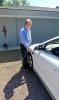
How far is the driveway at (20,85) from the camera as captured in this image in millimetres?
5122

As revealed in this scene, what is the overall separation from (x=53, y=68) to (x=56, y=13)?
9.84 meters

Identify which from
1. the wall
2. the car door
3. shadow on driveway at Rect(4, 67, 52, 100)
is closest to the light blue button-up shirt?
shadow on driveway at Rect(4, 67, 52, 100)

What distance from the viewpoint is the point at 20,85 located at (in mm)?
5895

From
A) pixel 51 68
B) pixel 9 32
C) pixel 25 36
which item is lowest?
pixel 9 32

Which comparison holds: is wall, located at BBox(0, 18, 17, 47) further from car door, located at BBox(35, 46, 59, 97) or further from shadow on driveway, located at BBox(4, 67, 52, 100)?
car door, located at BBox(35, 46, 59, 97)

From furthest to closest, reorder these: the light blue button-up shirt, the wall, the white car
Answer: the wall → the light blue button-up shirt → the white car

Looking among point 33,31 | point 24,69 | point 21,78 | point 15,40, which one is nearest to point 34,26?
point 33,31

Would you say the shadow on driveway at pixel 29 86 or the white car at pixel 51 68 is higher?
the white car at pixel 51 68

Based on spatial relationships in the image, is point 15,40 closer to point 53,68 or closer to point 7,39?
point 7,39

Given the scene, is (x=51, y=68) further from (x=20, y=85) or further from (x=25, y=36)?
(x=25, y=36)

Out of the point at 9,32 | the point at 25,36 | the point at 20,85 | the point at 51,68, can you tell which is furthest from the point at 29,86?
the point at 9,32

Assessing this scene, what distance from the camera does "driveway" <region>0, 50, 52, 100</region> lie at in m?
5.12

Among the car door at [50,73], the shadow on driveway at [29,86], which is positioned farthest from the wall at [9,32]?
the car door at [50,73]

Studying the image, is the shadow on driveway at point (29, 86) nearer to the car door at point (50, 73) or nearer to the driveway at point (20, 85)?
the driveway at point (20, 85)
